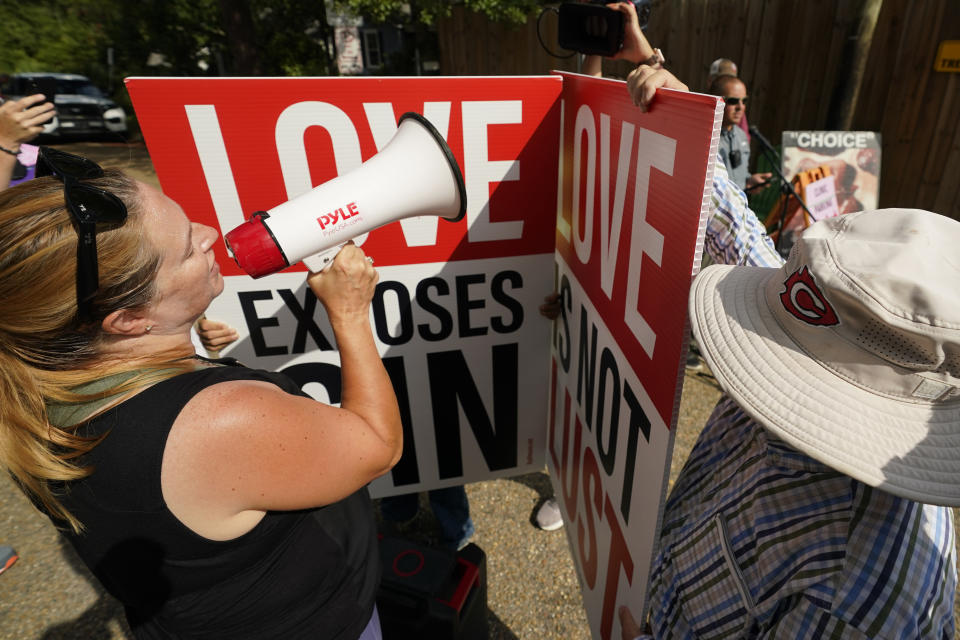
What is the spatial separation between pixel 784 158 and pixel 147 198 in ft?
18.4

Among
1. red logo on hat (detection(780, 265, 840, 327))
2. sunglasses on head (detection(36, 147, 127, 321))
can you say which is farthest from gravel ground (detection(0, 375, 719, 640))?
sunglasses on head (detection(36, 147, 127, 321))

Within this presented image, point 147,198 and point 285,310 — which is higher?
point 147,198

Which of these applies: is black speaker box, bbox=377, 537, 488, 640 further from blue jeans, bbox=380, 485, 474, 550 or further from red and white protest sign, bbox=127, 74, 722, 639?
blue jeans, bbox=380, 485, 474, 550

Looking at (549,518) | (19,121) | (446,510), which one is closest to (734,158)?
(549,518)

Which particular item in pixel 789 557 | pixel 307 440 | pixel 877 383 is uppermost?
pixel 877 383

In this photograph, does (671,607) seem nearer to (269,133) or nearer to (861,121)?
(269,133)

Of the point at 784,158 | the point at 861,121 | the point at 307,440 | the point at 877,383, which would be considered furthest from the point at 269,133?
the point at 861,121

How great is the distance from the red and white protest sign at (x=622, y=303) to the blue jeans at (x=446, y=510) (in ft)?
2.44

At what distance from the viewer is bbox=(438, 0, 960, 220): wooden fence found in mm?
4793

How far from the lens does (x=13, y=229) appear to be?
93 cm

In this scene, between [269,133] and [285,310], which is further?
[285,310]

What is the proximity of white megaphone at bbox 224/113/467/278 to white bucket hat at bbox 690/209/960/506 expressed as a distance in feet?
3.38

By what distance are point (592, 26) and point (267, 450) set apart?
1.89 m

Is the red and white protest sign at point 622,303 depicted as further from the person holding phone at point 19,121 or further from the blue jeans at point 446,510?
the person holding phone at point 19,121
